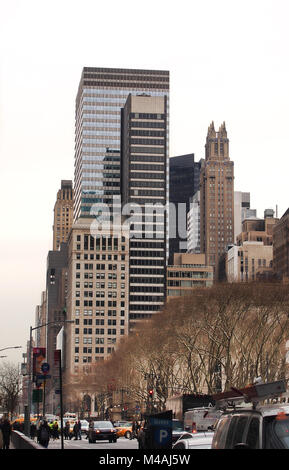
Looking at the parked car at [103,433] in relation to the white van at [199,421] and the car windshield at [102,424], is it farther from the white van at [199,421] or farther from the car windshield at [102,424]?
the white van at [199,421]

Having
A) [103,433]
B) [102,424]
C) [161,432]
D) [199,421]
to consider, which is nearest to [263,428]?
[161,432]

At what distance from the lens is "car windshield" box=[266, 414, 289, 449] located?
1142cm

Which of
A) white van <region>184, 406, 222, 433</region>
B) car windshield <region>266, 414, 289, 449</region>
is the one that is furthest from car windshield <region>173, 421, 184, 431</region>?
car windshield <region>266, 414, 289, 449</region>

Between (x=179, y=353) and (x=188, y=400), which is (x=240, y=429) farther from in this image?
(x=179, y=353)

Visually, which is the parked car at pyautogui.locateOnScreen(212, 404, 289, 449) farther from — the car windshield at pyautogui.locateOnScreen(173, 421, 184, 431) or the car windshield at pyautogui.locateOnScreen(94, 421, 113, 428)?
the car windshield at pyautogui.locateOnScreen(94, 421, 113, 428)

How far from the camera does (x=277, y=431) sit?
11562 mm

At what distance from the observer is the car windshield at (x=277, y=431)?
37.5ft

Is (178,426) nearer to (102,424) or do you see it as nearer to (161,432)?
(102,424)

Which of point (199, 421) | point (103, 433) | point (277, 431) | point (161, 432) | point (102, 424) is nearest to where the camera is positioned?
point (277, 431)

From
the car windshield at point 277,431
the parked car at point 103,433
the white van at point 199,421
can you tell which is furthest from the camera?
the parked car at point 103,433

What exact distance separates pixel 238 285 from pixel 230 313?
304cm

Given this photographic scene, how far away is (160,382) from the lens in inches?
4063

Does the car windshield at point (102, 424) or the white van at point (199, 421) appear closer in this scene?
the white van at point (199, 421)

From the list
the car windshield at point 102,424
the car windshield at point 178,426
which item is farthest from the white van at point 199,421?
the car windshield at point 102,424
